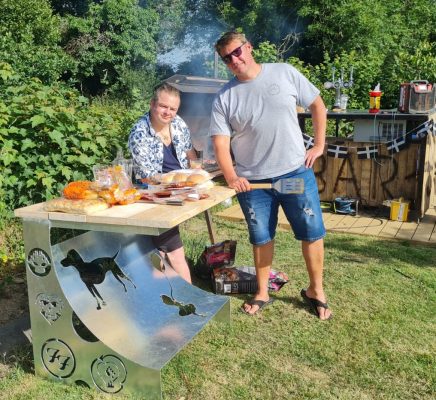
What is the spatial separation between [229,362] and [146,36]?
21.2 meters

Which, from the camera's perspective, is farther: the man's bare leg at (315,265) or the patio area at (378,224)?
the patio area at (378,224)

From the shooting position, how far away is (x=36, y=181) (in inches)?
149

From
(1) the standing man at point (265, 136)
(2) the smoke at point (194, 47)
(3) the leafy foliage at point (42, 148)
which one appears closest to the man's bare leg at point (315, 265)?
(1) the standing man at point (265, 136)

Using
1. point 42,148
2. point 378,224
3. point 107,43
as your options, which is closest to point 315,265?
point 42,148

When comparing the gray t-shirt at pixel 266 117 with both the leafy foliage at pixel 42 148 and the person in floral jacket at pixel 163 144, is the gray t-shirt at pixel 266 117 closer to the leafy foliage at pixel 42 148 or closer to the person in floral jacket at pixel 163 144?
the person in floral jacket at pixel 163 144

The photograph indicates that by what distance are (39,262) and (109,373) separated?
624 mm

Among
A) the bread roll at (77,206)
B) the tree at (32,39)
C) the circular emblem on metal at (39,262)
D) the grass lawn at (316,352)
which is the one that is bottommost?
the grass lawn at (316,352)

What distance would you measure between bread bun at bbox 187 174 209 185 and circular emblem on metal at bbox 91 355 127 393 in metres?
0.97

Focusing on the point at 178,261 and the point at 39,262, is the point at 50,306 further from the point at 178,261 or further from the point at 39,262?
the point at 178,261

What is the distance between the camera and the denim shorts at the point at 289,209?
3004 millimetres

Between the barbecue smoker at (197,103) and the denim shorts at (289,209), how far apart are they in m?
3.87

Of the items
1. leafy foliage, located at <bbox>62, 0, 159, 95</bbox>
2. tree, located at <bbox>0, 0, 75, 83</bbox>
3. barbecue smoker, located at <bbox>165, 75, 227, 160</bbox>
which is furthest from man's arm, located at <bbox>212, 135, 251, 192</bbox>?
leafy foliage, located at <bbox>62, 0, 159, 95</bbox>

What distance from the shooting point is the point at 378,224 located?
5.53 metres

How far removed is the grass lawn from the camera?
2406 mm
